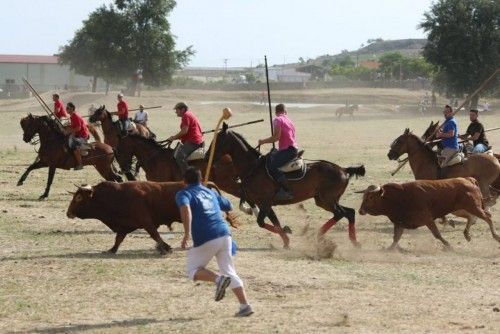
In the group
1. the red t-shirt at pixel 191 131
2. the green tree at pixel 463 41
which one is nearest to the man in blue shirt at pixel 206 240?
the red t-shirt at pixel 191 131

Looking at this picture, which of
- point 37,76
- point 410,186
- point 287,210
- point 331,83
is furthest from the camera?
point 37,76

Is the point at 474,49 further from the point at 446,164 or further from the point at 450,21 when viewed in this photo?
the point at 446,164

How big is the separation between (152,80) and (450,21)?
1433 inches

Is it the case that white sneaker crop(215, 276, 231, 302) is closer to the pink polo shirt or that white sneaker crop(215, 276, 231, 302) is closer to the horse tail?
the pink polo shirt

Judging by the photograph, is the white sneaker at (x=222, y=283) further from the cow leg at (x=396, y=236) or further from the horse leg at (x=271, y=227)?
the cow leg at (x=396, y=236)

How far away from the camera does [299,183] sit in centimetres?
1995

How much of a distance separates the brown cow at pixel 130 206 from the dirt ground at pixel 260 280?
0.47 metres

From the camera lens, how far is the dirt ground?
13.1m

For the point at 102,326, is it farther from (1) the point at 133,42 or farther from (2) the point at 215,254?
(1) the point at 133,42

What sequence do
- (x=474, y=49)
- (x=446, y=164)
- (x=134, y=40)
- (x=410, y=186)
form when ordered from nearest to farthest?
(x=410, y=186) → (x=446, y=164) → (x=474, y=49) → (x=134, y=40)

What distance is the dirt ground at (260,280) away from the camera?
515 inches

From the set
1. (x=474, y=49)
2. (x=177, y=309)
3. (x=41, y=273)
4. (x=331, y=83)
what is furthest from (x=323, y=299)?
(x=331, y=83)

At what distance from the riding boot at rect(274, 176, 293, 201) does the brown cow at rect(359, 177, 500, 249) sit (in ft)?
4.27

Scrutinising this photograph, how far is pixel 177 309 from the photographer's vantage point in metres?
13.8
